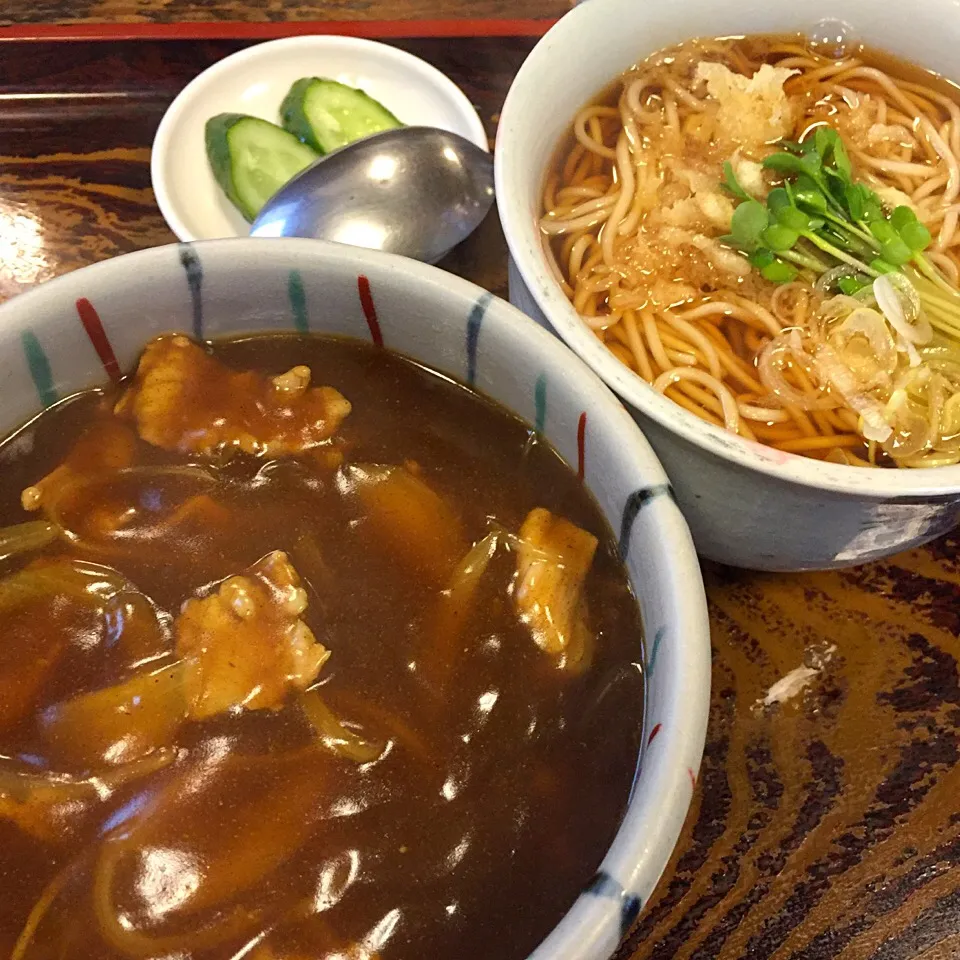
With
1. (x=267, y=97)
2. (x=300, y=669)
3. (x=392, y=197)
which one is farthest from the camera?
(x=267, y=97)

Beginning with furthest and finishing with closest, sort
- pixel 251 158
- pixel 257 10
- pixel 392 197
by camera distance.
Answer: pixel 257 10 < pixel 251 158 < pixel 392 197

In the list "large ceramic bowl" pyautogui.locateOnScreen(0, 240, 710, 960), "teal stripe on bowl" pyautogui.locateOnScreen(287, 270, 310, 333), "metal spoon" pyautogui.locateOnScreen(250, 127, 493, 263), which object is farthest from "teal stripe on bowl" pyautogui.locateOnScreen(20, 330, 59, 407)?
"metal spoon" pyautogui.locateOnScreen(250, 127, 493, 263)

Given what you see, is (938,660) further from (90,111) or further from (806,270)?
(90,111)

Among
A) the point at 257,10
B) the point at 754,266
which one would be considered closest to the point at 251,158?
the point at 257,10

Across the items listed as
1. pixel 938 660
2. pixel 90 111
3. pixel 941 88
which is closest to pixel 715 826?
pixel 938 660

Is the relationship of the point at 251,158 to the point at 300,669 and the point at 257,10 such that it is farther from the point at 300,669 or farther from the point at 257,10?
the point at 300,669

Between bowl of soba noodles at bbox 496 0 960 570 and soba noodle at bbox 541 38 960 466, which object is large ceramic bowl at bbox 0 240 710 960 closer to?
bowl of soba noodles at bbox 496 0 960 570

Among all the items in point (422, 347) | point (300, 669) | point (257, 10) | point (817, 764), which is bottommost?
point (817, 764)
